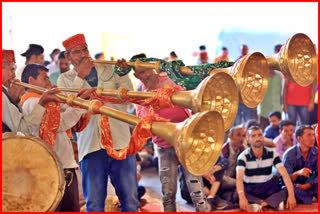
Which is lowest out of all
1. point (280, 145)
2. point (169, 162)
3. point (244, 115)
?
point (280, 145)

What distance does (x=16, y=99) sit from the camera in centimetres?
239

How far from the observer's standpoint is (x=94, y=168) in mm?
2744

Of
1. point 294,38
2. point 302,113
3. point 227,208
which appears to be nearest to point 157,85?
point 294,38

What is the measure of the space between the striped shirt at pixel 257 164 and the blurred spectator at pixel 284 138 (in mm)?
977

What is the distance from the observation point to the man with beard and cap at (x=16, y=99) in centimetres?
223

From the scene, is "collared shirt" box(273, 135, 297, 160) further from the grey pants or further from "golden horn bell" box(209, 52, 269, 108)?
"golden horn bell" box(209, 52, 269, 108)

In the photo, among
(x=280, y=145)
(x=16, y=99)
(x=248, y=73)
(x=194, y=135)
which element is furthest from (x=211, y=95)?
(x=280, y=145)

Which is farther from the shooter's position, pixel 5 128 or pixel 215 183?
pixel 215 183

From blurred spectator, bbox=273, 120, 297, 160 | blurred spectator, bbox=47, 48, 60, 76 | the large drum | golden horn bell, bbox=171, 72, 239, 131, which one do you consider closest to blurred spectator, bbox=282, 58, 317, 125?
blurred spectator, bbox=273, 120, 297, 160

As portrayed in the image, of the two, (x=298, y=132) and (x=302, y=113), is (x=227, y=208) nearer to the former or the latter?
(x=298, y=132)

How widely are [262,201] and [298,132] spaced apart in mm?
930

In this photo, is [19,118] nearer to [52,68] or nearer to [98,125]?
[98,125]

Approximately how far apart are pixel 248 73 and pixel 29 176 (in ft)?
4.35

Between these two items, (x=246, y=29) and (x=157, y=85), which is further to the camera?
(x=246, y=29)
